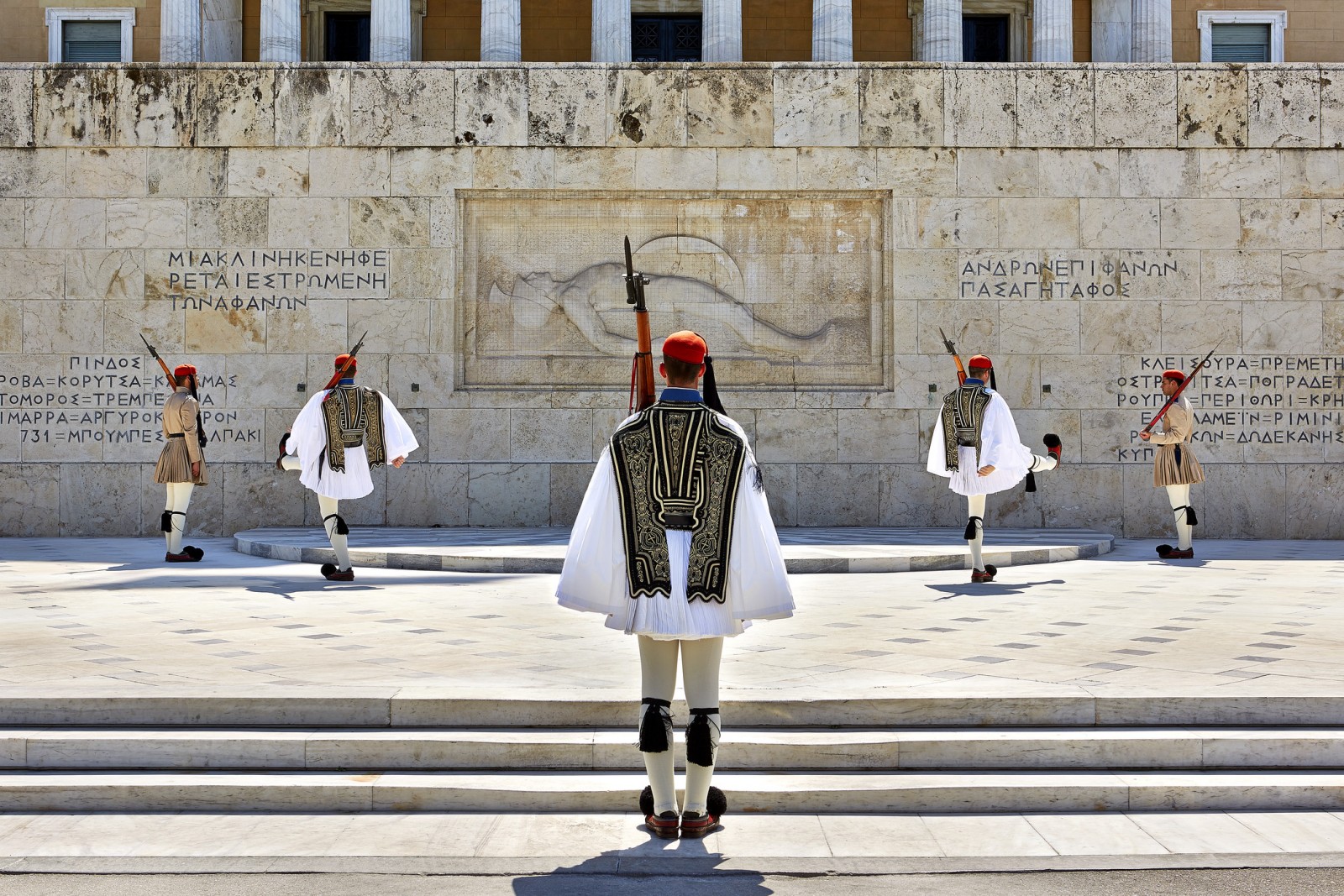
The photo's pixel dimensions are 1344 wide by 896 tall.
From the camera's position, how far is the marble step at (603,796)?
5203 mm

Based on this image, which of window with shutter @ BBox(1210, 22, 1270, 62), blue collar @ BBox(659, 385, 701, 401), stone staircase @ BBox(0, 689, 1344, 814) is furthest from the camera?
window with shutter @ BBox(1210, 22, 1270, 62)

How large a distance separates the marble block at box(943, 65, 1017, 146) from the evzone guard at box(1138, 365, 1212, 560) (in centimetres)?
462

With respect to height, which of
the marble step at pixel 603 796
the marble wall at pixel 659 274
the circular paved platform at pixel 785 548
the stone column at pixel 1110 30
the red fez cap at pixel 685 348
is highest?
the stone column at pixel 1110 30

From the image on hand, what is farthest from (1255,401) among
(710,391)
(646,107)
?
(710,391)

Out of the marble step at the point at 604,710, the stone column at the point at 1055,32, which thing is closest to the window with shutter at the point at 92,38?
the stone column at the point at 1055,32

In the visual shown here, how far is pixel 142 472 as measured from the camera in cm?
1631

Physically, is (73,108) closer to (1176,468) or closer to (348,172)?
(348,172)

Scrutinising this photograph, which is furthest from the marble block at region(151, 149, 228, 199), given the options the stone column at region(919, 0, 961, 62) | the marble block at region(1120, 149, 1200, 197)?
the marble block at region(1120, 149, 1200, 197)

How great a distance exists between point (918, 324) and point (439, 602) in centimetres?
879

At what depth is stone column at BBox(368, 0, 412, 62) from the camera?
19953mm

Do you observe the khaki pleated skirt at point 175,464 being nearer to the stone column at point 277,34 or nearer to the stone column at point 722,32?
the stone column at point 277,34

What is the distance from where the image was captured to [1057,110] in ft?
54.2

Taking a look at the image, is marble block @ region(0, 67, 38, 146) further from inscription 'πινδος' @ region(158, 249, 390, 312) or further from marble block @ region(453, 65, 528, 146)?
marble block @ region(453, 65, 528, 146)

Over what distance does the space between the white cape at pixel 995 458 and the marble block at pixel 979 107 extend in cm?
632
